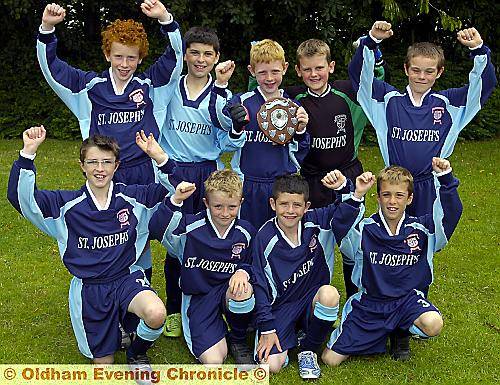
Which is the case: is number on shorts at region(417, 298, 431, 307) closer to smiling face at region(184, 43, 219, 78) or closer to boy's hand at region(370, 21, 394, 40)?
boy's hand at region(370, 21, 394, 40)

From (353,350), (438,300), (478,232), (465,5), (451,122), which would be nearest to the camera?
(353,350)

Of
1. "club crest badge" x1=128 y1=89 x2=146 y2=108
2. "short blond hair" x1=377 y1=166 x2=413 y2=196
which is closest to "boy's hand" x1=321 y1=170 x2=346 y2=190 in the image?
"short blond hair" x1=377 y1=166 x2=413 y2=196

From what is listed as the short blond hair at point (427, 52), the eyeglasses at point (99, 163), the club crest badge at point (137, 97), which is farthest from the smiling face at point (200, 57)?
the short blond hair at point (427, 52)

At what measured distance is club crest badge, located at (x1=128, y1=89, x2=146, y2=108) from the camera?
4.76m

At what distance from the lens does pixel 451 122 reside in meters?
4.79

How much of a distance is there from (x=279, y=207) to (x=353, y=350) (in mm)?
977

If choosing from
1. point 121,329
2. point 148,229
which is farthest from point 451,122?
point 121,329

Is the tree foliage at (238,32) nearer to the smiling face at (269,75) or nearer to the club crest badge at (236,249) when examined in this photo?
the smiling face at (269,75)

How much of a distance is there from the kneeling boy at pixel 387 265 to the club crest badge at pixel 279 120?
2.19 feet

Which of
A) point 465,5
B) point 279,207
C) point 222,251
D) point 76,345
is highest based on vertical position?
point 465,5

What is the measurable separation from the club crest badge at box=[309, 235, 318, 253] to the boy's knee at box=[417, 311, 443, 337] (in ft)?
2.48

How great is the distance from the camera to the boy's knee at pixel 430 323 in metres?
4.30

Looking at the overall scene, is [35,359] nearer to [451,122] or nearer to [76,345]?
[76,345]

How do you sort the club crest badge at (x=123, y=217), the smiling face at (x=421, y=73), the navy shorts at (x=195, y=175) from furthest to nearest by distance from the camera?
the navy shorts at (x=195, y=175), the smiling face at (x=421, y=73), the club crest badge at (x=123, y=217)
